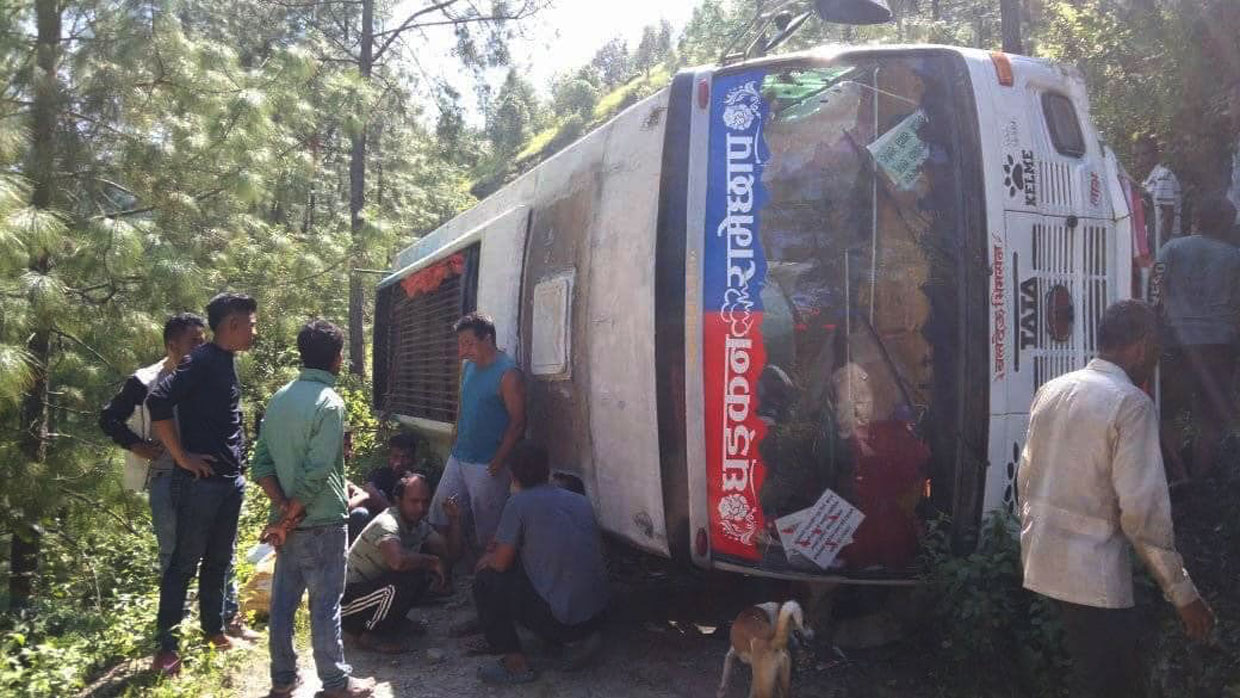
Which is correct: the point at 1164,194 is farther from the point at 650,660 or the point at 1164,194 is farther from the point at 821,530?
the point at 650,660

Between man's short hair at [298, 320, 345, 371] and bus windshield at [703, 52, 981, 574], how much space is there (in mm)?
1568

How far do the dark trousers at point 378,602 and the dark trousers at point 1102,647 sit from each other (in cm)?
317

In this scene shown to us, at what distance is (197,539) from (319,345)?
1188mm

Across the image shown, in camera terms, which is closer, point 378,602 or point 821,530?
point 821,530

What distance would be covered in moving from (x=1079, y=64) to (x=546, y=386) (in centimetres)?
475

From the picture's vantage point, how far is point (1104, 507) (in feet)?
9.25

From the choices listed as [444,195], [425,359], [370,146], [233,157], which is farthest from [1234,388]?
[444,195]

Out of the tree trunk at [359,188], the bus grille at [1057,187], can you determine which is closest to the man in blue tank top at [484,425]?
the bus grille at [1057,187]

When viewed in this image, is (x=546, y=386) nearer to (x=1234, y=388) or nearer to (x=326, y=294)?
(x=1234, y=388)

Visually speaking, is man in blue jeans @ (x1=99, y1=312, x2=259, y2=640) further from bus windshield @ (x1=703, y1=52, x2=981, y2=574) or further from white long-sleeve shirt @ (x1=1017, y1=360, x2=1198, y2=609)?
white long-sleeve shirt @ (x1=1017, y1=360, x2=1198, y2=609)

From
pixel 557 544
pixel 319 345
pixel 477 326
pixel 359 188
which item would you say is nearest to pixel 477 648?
pixel 557 544

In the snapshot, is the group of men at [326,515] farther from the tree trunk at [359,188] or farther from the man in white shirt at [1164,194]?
the tree trunk at [359,188]

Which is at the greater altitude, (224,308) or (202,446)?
(224,308)

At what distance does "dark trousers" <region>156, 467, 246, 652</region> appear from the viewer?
4.44 metres
